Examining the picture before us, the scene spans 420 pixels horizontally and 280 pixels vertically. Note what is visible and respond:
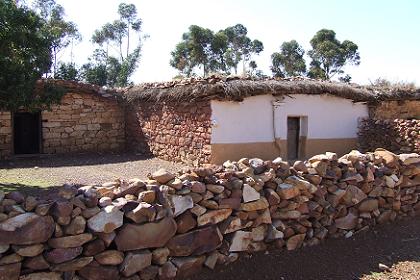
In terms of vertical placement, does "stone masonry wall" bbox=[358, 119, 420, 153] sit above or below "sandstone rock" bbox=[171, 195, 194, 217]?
above

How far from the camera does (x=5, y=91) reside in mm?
6949

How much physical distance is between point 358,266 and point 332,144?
8446 millimetres

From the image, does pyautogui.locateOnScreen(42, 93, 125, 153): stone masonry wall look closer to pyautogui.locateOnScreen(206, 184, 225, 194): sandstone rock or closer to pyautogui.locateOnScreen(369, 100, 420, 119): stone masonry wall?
pyautogui.locateOnScreen(369, 100, 420, 119): stone masonry wall

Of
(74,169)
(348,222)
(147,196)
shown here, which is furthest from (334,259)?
(74,169)

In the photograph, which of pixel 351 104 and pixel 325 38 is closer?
pixel 351 104

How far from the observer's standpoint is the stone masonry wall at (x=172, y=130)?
10.8m

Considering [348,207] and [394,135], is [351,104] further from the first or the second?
[348,207]

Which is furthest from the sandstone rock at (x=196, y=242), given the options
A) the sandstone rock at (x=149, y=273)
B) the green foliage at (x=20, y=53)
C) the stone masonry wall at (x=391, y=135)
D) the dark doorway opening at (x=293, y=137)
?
the stone masonry wall at (x=391, y=135)

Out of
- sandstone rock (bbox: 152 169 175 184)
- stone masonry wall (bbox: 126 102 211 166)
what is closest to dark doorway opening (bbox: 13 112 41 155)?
stone masonry wall (bbox: 126 102 211 166)

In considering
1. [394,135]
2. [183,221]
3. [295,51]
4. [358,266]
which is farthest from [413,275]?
[295,51]

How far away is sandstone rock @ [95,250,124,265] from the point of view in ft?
11.9

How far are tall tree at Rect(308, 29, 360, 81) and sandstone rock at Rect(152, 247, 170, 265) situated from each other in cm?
2642

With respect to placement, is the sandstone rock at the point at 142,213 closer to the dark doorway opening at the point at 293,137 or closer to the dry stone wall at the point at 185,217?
the dry stone wall at the point at 185,217

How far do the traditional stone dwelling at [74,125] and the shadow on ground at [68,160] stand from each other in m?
0.48
